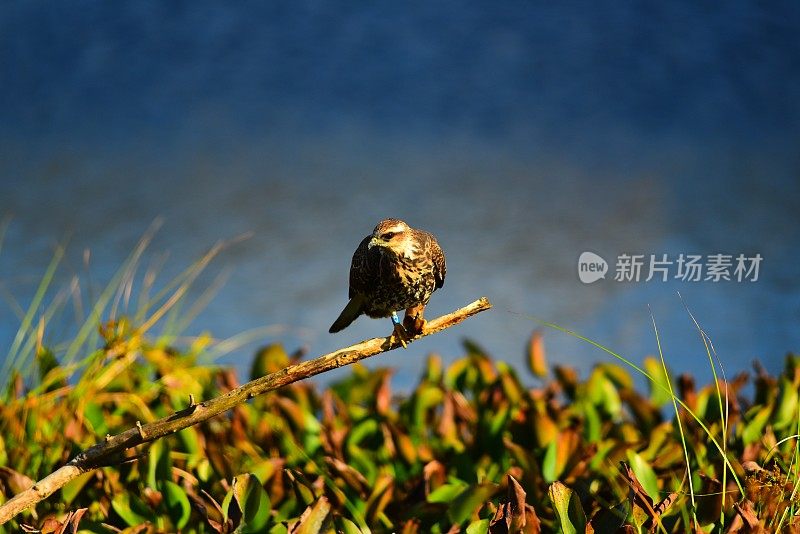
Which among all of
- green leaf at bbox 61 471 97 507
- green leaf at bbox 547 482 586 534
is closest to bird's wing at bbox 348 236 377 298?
green leaf at bbox 547 482 586 534

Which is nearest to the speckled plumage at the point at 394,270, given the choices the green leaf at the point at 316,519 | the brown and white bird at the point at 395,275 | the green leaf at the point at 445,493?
the brown and white bird at the point at 395,275

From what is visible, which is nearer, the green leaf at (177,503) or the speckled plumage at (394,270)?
the speckled plumage at (394,270)

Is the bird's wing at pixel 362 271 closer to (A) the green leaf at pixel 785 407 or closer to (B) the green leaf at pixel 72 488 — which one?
(B) the green leaf at pixel 72 488

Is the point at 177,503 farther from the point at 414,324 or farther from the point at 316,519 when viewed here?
the point at 414,324

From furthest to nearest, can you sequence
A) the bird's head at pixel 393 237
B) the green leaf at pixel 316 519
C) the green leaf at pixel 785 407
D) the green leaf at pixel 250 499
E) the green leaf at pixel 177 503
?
the green leaf at pixel 785 407, the green leaf at pixel 177 503, the green leaf at pixel 250 499, the green leaf at pixel 316 519, the bird's head at pixel 393 237

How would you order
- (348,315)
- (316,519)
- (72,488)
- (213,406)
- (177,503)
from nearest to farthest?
(213,406), (316,519), (348,315), (177,503), (72,488)

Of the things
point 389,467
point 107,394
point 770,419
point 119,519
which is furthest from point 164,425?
point 770,419

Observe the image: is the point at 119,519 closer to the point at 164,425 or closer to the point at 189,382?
the point at 164,425

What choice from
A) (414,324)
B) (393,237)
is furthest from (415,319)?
(393,237)
